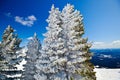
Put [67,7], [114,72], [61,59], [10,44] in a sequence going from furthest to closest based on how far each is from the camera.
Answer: [114,72] < [10,44] < [67,7] < [61,59]

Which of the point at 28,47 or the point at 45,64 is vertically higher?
the point at 28,47

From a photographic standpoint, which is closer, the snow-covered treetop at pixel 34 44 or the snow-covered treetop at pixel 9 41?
the snow-covered treetop at pixel 9 41

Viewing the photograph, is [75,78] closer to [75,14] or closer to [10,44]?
[75,14]

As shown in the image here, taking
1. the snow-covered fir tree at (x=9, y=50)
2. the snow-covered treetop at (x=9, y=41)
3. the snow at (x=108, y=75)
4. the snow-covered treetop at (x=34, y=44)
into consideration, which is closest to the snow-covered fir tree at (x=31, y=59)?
the snow-covered treetop at (x=34, y=44)

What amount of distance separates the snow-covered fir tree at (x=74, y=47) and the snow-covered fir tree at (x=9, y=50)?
11207mm

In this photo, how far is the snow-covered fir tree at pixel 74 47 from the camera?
77.8 ft

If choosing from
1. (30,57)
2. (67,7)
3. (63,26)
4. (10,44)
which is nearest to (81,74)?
(63,26)

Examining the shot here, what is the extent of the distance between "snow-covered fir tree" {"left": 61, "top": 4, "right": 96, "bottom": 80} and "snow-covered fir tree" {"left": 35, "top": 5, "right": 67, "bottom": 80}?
2.47ft

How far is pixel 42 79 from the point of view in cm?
2456

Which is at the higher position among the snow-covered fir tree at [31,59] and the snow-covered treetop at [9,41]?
the snow-covered treetop at [9,41]

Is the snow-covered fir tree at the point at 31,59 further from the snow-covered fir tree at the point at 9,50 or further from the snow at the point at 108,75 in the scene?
the snow at the point at 108,75

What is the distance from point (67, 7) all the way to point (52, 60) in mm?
7065

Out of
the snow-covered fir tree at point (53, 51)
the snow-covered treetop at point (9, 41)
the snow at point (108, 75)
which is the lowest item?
the snow at point (108, 75)

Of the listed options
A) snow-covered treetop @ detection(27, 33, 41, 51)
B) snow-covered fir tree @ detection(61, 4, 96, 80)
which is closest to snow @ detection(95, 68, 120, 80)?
snow-covered treetop @ detection(27, 33, 41, 51)
